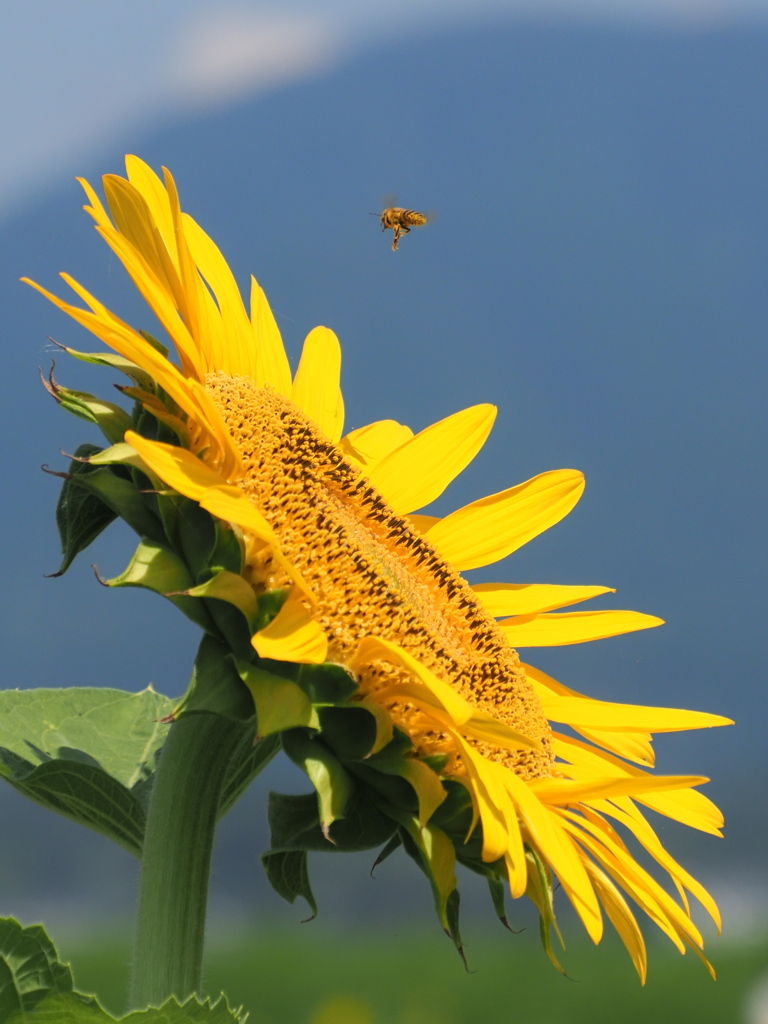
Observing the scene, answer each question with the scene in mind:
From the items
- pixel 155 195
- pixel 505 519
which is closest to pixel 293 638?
pixel 155 195

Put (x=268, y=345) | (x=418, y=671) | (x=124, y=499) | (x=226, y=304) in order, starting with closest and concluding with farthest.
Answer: (x=418, y=671), (x=124, y=499), (x=226, y=304), (x=268, y=345)

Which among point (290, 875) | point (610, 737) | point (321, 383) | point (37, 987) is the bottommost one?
point (37, 987)

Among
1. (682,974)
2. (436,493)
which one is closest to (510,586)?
(436,493)

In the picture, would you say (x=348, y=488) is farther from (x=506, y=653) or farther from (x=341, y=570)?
(x=506, y=653)

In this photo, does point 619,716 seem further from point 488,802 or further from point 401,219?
point 401,219

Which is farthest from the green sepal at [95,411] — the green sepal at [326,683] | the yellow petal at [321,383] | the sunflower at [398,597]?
the yellow petal at [321,383]

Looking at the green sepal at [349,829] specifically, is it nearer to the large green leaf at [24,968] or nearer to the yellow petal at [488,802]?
the yellow petal at [488,802]
